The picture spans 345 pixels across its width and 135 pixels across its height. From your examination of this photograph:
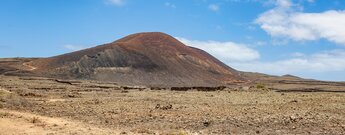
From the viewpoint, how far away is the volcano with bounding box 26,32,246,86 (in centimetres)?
7856

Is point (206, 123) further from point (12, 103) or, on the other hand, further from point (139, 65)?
point (139, 65)

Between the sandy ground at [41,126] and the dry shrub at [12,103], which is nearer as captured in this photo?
the sandy ground at [41,126]

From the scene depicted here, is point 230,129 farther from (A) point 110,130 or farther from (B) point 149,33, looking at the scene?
(B) point 149,33

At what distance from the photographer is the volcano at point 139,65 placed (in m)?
78.6

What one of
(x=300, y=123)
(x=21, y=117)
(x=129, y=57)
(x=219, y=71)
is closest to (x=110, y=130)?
(x=21, y=117)

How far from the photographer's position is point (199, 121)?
60.3 feet

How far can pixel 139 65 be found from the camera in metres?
85.5

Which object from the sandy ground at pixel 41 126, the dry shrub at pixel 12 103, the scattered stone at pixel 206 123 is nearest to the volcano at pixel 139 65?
the dry shrub at pixel 12 103

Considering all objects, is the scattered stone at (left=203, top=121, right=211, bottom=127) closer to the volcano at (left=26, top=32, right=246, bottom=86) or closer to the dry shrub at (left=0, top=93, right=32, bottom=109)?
the dry shrub at (left=0, top=93, right=32, bottom=109)

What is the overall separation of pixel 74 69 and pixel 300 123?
66.2m

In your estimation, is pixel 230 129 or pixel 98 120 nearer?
pixel 230 129

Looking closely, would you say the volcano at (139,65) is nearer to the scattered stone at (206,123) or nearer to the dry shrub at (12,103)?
the dry shrub at (12,103)

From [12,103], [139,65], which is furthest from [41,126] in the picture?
[139,65]

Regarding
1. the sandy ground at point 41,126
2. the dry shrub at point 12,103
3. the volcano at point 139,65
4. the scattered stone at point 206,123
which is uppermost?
the volcano at point 139,65
